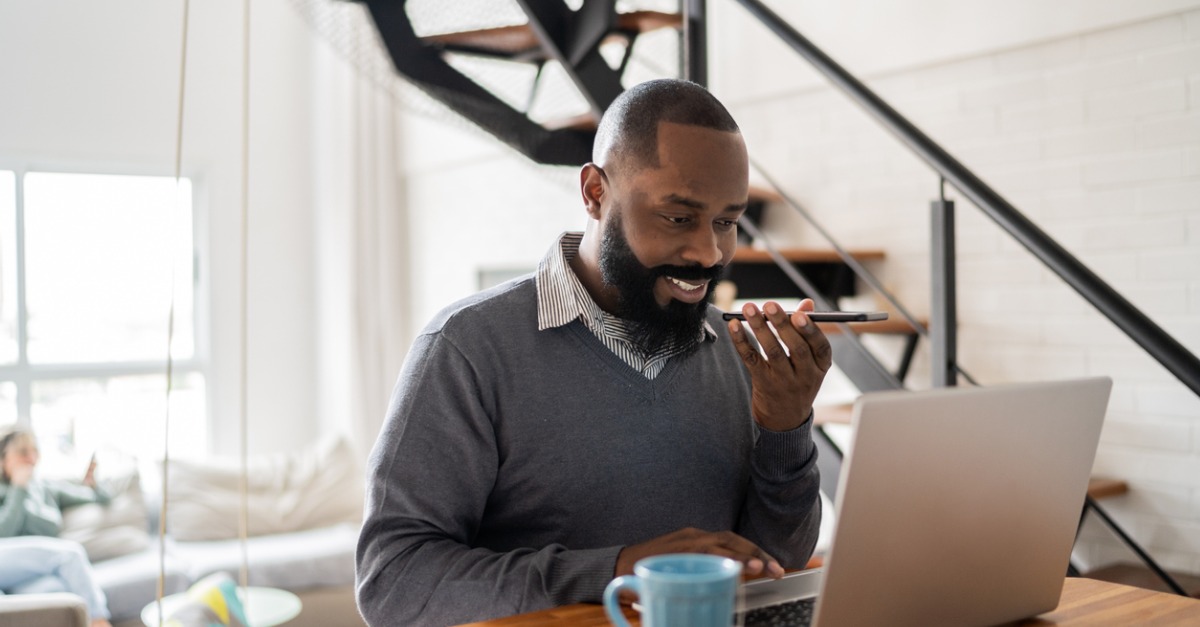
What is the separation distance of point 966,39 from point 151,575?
11.9ft

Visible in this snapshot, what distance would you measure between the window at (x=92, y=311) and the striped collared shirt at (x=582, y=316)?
179 inches

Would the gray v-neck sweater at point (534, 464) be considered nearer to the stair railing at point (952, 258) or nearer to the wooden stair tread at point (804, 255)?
the stair railing at point (952, 258)

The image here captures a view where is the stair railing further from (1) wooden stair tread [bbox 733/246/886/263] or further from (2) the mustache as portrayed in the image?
(2) the mustache

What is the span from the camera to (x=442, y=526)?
4.01 feet

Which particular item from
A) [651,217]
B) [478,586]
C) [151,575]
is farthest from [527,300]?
[151,575]

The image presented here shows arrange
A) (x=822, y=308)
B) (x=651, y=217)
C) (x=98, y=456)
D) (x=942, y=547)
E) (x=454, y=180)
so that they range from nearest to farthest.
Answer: (x=942, y=547), (x=651, y=217), (x=822, y=308), (x=98, y=456), (x=454, y=180)

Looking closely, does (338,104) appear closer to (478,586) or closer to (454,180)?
(454,180)

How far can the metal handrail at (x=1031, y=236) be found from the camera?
5.63 ft

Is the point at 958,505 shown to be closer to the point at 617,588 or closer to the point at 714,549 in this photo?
the point at 714,549

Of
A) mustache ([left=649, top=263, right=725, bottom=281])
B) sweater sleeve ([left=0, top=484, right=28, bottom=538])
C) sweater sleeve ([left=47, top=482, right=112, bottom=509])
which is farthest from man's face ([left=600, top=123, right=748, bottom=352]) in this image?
sweater sleeve ([left=47, top=482, right=112, bottom=509])

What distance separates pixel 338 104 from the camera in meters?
6.29

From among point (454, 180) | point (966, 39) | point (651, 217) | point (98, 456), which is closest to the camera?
point (651, 217)

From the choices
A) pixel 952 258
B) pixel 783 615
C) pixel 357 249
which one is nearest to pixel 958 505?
pixel 783 615

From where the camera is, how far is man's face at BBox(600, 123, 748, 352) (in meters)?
1.31
